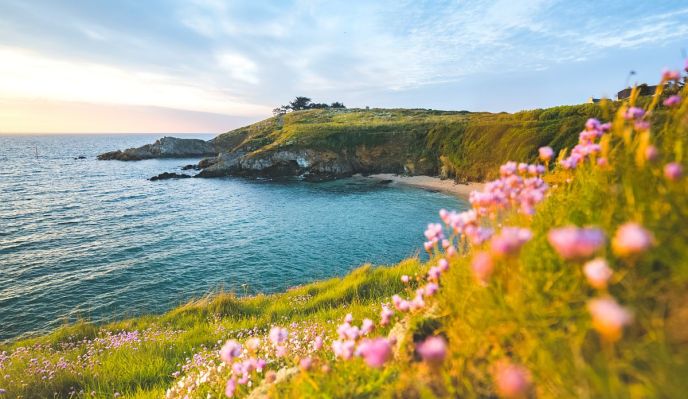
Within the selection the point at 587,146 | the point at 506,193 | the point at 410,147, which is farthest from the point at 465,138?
the point at 506,193

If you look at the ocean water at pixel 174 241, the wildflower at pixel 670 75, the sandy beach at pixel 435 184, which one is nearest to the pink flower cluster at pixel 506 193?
the wildflower at pixel 670 75

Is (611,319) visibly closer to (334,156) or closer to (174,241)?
(174,241)

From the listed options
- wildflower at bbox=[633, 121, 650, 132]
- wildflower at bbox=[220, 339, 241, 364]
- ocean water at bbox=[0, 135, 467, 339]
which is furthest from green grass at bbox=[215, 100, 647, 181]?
wildflower at bbox=[220, 339, 241, 364]

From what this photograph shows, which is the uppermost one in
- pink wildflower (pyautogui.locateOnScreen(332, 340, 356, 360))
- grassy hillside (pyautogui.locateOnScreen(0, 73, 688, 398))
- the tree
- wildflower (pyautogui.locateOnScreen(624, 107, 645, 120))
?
the tree

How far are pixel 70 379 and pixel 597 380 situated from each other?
864cm

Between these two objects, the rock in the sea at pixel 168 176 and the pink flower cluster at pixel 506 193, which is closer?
the pink flower cluster at pixel 506 193

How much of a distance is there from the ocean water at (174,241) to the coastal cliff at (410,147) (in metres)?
10.6

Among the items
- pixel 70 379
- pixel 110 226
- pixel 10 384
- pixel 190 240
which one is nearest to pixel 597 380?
pixel 70 379

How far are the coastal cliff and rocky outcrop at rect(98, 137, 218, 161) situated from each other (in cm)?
3352

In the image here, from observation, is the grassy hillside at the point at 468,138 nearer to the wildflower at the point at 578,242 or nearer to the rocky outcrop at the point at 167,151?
the wildflower at the point at 578,242

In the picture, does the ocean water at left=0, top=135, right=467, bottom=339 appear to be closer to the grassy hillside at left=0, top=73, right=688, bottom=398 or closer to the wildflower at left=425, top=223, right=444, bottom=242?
the wildflower at left=425, top=223, right=444, bottom=242

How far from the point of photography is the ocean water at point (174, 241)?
689 inches

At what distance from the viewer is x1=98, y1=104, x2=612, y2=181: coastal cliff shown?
146 ft

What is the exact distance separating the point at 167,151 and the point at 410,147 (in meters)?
77.3
